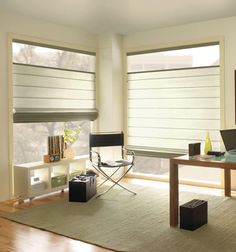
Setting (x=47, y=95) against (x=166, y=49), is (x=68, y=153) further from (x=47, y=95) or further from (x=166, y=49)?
(x=166, y=49)

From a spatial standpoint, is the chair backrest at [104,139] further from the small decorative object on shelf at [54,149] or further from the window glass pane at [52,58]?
the window glass pane at [52,58]

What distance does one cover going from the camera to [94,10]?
505 centimetres

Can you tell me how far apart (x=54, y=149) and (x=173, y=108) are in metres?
2.12

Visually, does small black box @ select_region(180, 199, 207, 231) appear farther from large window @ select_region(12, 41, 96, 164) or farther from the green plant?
large window @ select_region(12, 41, 96, 164)

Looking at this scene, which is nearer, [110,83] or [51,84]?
[51,84]

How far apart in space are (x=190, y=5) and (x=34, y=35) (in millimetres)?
2325

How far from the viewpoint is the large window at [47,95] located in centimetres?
543

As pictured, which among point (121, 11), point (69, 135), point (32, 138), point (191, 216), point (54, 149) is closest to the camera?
point (191, 216)

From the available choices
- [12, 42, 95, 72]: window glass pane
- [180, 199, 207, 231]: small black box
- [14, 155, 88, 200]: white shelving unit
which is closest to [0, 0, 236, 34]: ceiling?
[12, 42, 95, 72]: window glass pane

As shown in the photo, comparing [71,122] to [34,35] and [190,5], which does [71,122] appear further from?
[190,5]

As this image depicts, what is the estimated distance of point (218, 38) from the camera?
572 cm

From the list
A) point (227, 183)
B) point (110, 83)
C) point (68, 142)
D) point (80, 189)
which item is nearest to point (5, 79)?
point (68, 142)

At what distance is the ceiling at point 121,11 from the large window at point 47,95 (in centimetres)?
55

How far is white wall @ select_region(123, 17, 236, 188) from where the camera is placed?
563 centimetres
